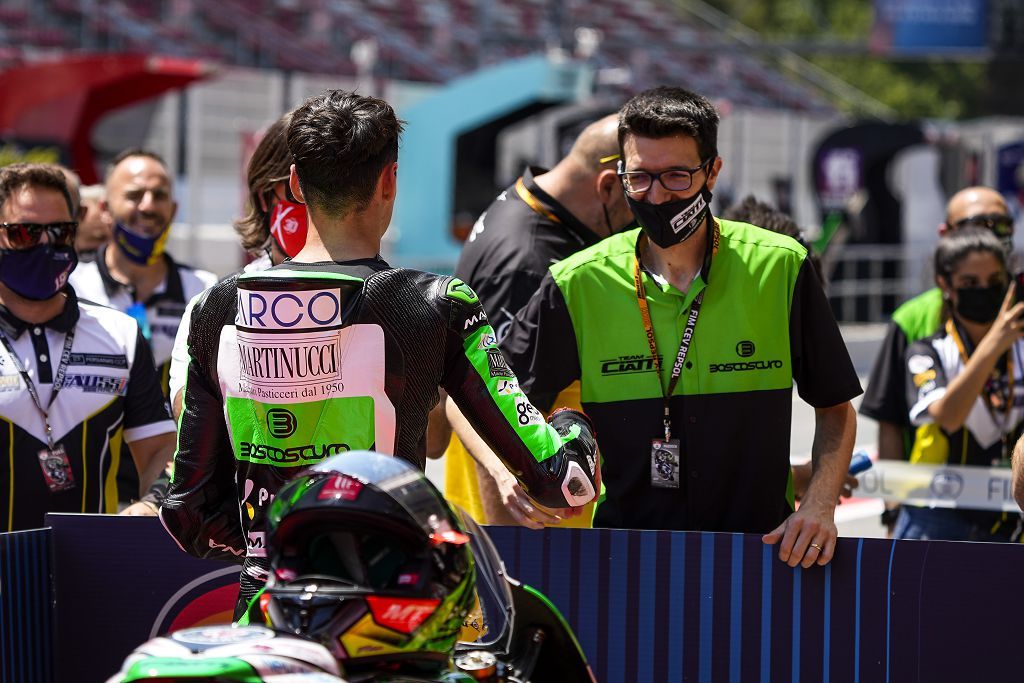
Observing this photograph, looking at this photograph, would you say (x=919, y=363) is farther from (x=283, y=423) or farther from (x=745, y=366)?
(x=283, y=423)

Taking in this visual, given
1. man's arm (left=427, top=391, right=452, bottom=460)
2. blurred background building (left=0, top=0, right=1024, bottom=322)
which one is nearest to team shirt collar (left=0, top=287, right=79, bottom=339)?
man's arm (left=427, top=391, right=452, bottom=460)

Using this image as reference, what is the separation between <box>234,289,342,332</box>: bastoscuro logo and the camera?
8.71 ft

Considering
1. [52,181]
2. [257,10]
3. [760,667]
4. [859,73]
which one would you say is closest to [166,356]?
[52,181]

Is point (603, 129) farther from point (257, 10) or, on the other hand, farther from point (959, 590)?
point (257, 10)

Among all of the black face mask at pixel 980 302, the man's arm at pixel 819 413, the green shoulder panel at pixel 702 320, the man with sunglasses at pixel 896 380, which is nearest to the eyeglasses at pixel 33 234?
the green shoulder panel at pixel 702 320

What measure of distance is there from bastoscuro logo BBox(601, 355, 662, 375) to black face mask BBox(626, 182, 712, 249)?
Answer: 30cm

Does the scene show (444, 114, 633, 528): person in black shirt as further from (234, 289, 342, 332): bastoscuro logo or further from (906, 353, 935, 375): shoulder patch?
(234, 289, 342, 332): bastoscuro logo

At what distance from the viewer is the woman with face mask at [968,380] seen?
5.16 meters

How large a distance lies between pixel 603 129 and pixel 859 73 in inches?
2308

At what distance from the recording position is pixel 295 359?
2.67 metres

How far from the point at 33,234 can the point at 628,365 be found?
1.91 metres

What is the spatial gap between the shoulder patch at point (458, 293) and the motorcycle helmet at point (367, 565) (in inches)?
17.8

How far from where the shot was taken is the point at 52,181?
4.44 m

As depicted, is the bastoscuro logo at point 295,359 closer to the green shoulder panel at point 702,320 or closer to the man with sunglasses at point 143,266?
the green shoulder panel at point 702,320
